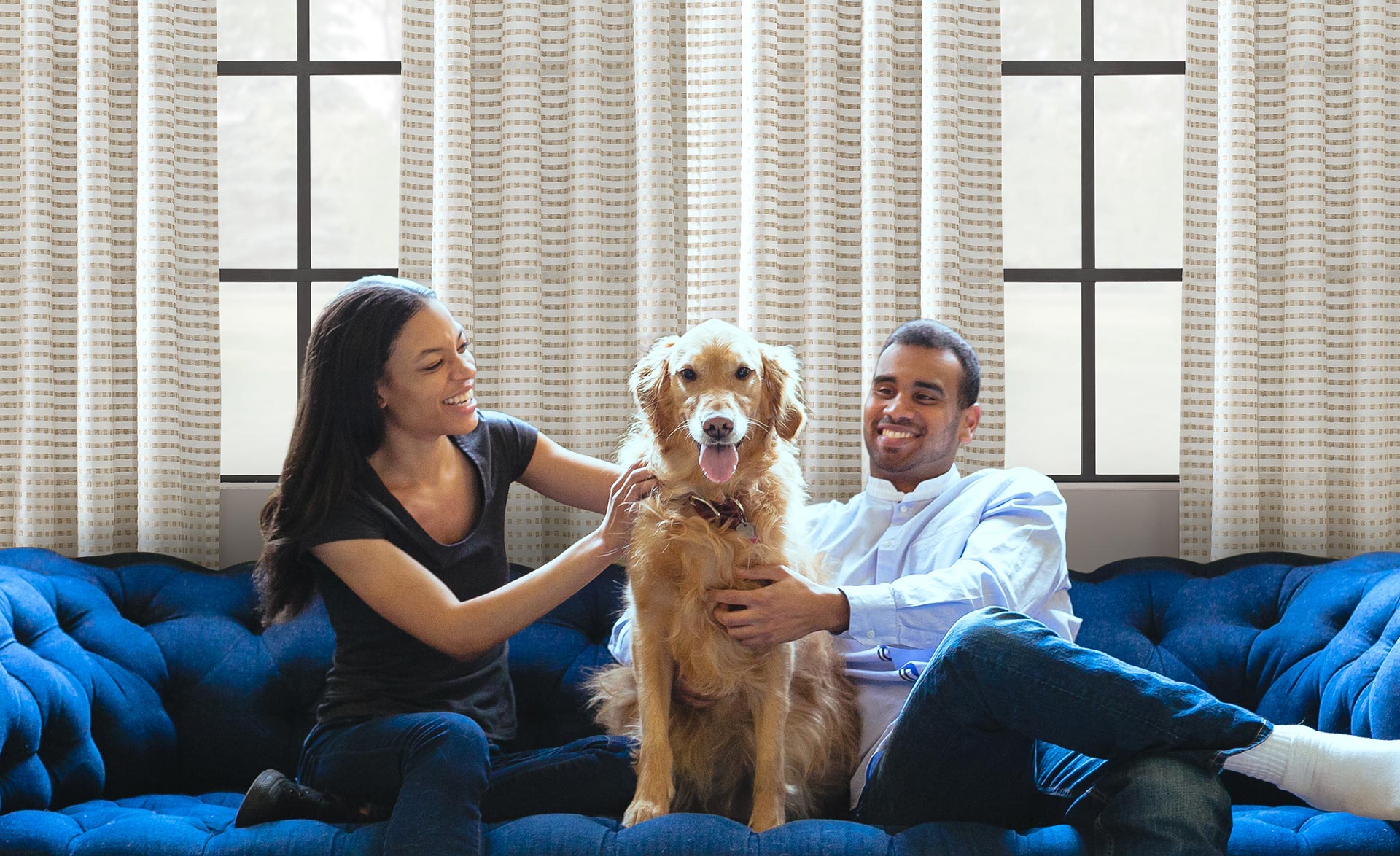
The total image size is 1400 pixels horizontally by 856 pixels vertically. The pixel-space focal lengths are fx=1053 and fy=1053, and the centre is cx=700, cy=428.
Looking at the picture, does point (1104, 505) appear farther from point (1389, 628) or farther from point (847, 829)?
point (847, 829)

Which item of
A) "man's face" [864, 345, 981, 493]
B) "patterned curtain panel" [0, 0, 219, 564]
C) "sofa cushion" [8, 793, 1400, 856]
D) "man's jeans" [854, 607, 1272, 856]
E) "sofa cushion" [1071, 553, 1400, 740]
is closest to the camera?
"man's jeans" [854, 607, 1272, 856]

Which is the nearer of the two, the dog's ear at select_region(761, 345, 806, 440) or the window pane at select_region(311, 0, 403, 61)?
the dog's ear at select_region(761, 345, 806, 440)

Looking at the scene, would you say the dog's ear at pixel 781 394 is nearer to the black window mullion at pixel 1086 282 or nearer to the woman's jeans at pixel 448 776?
the woman's jeans at pixel 448 776

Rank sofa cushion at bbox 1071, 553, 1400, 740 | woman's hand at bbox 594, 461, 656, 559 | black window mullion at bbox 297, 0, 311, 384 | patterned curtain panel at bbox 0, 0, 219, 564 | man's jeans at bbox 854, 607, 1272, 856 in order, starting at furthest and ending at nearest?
1. black window mullion at bbox 297, 0, 311, 384
2. patterned curtain panel at bbox 0, 0, 219, 564
3. sofa cushion at bbox 1071, 553, 1400, 740
4. woman's hand at bbox 594, 461, 656, 559
5. man's jeans at bbox 854, 607, 1272, 856

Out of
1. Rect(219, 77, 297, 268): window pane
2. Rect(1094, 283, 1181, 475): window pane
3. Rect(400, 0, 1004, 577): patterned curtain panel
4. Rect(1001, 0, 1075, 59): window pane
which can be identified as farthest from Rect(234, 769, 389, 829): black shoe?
Rect(1001, 0, 1075, 59): window pane

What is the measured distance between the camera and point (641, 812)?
175cm

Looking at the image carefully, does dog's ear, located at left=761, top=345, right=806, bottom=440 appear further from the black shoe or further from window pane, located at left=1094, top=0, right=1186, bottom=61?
window pane, located at left=1094, top=0, right=1186, bottom=61

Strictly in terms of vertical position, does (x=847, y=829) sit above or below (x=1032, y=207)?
below

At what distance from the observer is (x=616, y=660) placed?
2.33m

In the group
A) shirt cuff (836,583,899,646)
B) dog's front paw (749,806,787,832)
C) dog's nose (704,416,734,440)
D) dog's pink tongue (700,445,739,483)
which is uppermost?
dog's nose (704,416,734,440)

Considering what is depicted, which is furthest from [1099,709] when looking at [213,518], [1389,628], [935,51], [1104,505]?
[213,518]

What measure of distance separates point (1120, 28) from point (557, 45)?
5.31 feet

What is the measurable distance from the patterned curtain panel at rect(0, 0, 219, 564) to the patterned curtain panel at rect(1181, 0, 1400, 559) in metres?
2.53

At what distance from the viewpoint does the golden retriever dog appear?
5.88 feet
